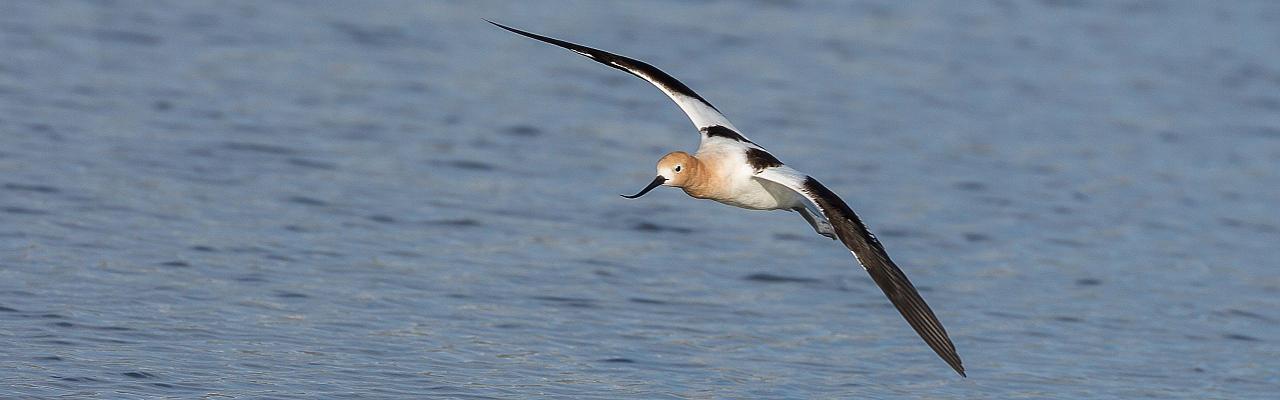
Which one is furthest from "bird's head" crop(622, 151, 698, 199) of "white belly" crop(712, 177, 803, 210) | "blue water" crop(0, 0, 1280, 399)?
"blue water" crop(0, 0, 1280, 399)

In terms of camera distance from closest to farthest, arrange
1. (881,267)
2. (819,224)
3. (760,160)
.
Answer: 1. (881,267)
2. (760,160)
3. (819,224)

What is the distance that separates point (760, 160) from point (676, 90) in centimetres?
145

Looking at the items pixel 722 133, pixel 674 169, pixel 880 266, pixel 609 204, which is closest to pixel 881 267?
pixel 880 266

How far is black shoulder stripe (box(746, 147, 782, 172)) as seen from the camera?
11.8 meters

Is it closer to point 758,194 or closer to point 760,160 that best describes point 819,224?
point 758,194

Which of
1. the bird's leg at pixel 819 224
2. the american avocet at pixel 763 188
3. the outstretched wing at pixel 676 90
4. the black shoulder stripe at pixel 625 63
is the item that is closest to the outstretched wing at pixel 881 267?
the american avocet at pixel 763 188

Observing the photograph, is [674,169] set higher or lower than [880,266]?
higher

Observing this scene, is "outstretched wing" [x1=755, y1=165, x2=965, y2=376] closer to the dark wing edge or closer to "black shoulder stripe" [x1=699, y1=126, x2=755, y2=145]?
the dark wing edge

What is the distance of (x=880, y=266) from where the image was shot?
34.8 feet

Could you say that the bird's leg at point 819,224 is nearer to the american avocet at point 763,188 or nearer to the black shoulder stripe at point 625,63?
the american avocet at point 763,188

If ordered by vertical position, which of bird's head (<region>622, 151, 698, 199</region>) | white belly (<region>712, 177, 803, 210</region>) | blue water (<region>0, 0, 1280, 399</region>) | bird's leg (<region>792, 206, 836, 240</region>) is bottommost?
blue water (<region>0, 0, 1280, 399</region>)

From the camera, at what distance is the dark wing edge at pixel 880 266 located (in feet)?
34.1

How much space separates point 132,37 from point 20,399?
1173 cm

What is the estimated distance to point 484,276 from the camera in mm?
13828
